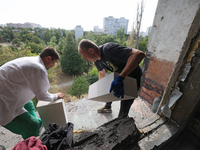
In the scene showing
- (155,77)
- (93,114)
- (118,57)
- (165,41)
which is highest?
(165,41)

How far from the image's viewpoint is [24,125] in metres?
1.26

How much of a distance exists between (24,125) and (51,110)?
35cm

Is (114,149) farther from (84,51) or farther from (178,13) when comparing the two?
(178,13)

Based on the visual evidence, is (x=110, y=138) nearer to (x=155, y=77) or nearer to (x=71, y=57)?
(x=155, y=77)

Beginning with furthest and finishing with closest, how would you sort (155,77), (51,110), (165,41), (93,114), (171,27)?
(155,77), (93,114), (165,41), (171,27), (51,110)

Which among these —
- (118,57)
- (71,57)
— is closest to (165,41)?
(118,57)

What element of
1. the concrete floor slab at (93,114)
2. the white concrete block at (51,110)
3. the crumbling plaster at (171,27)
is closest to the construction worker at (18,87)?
the white concrete block at (51,110)

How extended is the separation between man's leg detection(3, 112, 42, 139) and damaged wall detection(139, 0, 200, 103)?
2.12 m

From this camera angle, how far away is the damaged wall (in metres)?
1.67

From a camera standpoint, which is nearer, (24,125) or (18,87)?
(18,87)

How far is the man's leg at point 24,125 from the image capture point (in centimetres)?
120

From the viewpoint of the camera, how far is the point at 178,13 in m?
1.73

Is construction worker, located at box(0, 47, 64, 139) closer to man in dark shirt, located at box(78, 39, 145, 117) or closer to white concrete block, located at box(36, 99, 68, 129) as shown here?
white concrete block, located at box(36, 99, 68, 129)

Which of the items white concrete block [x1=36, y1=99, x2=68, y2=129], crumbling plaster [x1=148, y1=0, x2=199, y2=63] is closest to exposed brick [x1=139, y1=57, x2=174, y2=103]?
crumbling plaster [x1=148, y1=0, x2=199, y2=63]
